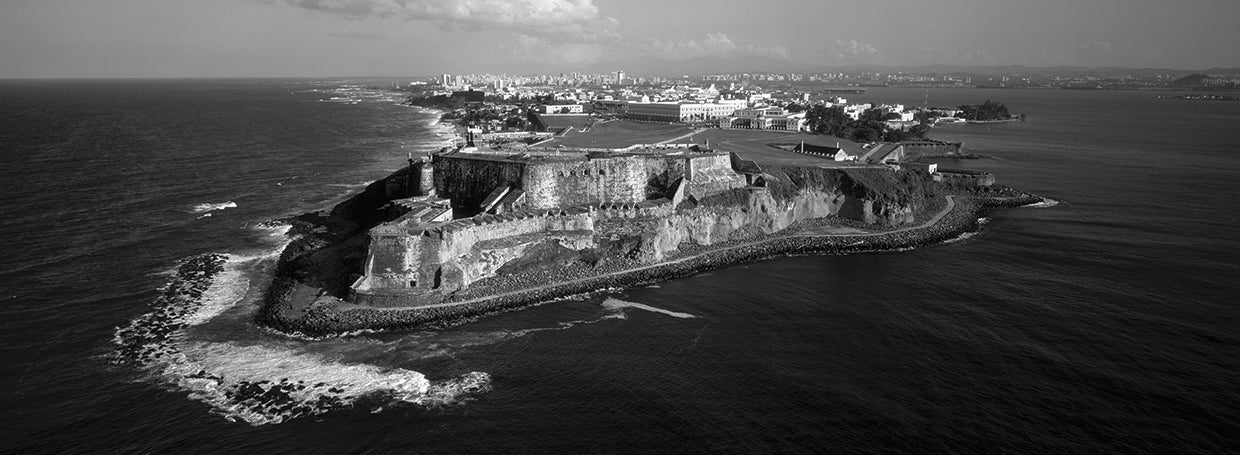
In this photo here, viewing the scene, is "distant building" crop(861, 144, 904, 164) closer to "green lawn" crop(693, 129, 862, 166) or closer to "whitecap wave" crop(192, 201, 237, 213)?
"green lawn" crop(693, 129, 862, 166)

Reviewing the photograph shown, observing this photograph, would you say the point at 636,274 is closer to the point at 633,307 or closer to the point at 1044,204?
the point at 633,307

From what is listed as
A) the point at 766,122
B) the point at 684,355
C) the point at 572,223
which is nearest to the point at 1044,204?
A: the point at 572,223

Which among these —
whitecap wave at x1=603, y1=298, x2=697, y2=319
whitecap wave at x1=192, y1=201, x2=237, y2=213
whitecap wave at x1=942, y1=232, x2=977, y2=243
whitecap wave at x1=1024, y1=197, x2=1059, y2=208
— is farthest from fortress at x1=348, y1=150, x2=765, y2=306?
whitecap wave at x1=1024, y1=197, x2=1059, y2=208

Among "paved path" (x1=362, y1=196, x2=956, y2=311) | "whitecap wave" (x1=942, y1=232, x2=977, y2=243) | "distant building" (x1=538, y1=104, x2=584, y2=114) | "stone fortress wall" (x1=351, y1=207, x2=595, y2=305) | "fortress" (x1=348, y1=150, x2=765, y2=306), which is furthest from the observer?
"distant building" (x1=538, y1=104, x2=584, y2=114)

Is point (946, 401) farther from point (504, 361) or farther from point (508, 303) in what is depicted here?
point (508, 303)

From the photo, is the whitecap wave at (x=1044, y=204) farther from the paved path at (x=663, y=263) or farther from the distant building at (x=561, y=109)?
the distant building at (x=561, y=109)

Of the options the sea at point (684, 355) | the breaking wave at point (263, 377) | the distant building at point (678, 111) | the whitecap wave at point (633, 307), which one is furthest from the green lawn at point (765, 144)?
the breaking wave at point (263, 377)
